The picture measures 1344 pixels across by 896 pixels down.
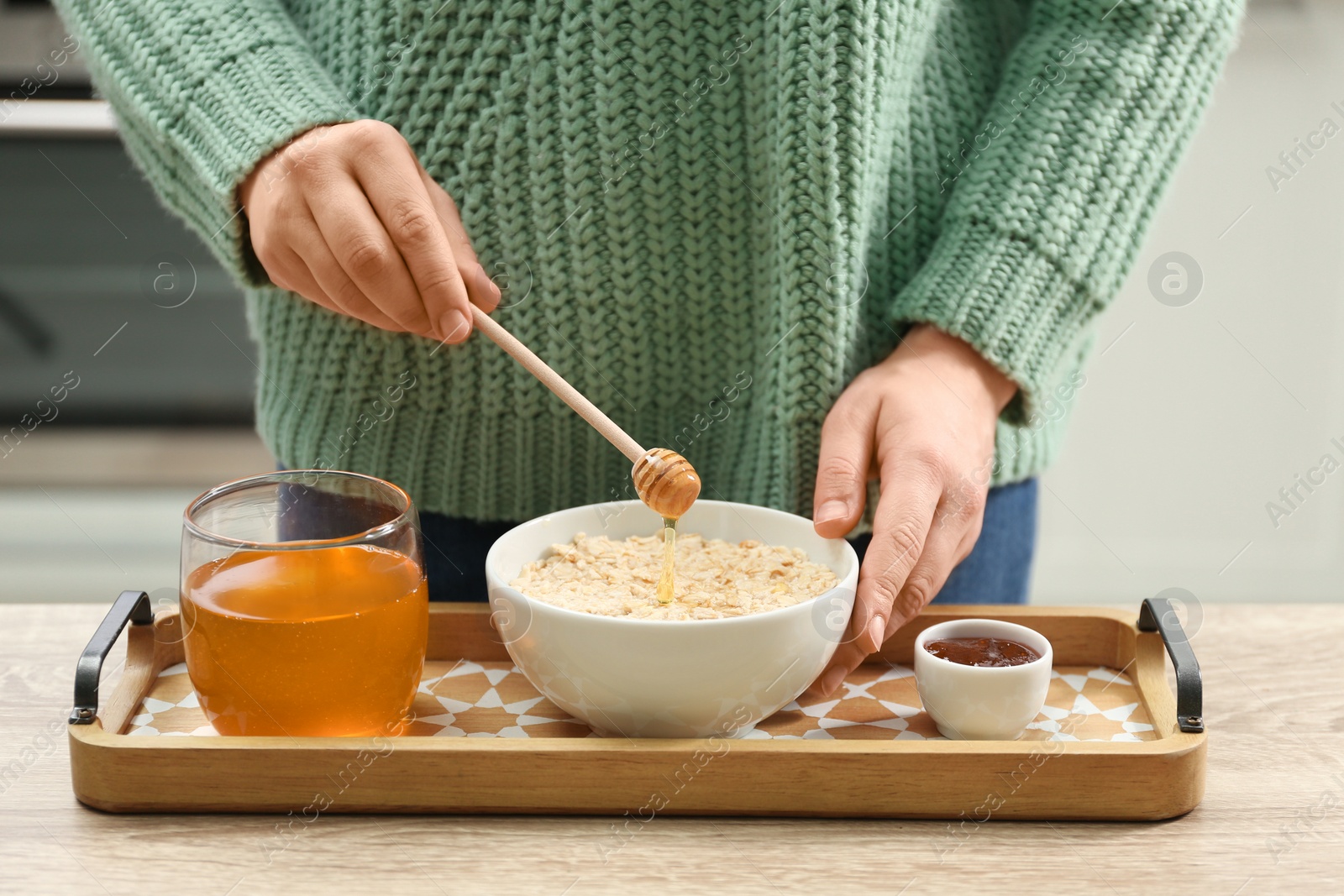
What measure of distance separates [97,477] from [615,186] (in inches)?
60.3

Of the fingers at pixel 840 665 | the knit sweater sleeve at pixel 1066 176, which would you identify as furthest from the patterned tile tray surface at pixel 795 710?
the knit sweater sleeve at pixel 1066 176

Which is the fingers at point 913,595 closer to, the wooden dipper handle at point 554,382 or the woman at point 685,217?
the woman at point 685,217

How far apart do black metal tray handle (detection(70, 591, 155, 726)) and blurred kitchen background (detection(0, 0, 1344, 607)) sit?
1111 mm

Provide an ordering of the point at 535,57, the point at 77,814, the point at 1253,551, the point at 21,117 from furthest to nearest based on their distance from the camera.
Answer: the point at 1253,551, the point at 21,117, the point at 535,57, the point at 77,814

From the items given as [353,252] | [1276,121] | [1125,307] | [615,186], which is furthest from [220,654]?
[1276,121]

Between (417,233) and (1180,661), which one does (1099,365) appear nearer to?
(1180,661)

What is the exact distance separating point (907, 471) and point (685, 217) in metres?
0.25

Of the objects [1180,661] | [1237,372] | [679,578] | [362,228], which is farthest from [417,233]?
[1237,372]

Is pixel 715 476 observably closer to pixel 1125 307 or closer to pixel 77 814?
pixel 77 814

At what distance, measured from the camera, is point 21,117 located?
71.6 inches

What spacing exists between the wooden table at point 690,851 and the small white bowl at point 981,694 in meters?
0.08

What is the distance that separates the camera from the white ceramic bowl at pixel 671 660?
2.25 feet

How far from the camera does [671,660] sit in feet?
2.26

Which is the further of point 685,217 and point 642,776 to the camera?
point 685,217
